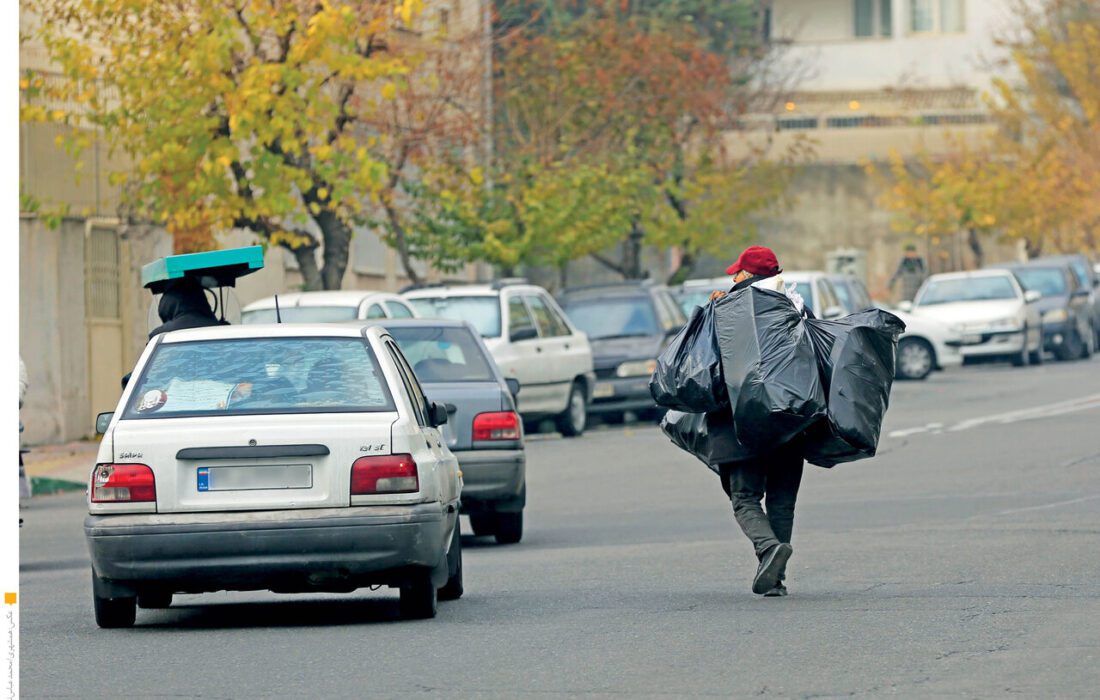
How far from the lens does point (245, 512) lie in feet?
32.3

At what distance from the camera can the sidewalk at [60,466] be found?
848 inches

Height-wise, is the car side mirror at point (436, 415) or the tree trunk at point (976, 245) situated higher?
the tree trunk at point (976, 245)

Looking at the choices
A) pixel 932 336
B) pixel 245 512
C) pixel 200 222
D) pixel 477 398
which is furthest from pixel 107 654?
pixel 932 336

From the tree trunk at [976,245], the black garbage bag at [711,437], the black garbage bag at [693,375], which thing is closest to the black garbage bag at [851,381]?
the black garbage bag at [711,437]

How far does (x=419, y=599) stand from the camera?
10.5 metres

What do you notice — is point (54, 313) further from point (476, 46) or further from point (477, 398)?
point (477, 398)

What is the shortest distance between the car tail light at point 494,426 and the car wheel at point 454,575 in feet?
10.1

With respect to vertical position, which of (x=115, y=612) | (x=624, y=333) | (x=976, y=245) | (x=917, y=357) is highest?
(x=976, y=245)

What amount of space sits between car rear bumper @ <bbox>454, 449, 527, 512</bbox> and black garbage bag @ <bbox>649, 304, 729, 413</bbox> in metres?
3.33

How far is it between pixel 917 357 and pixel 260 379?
2565 centimetres

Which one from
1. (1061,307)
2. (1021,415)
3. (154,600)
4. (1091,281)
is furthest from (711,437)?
(1091,281)

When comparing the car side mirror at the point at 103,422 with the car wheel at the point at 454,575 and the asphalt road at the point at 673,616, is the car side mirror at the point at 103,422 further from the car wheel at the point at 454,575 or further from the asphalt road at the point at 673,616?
the car wheel at the point at 454,575

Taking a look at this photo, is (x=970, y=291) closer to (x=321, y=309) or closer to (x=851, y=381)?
(x=321, y=309)

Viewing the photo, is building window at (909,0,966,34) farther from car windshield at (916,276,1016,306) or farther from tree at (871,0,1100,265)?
car windshield at (916,276,1016,306)
